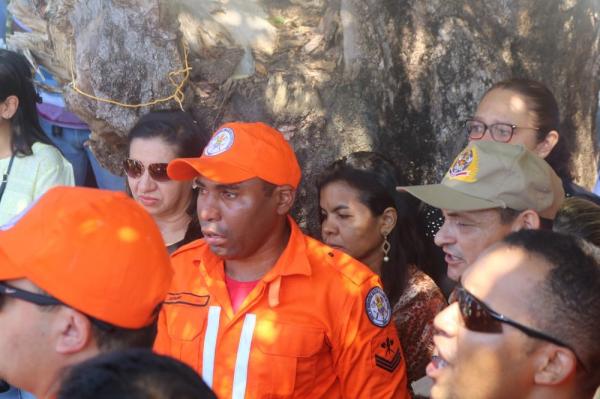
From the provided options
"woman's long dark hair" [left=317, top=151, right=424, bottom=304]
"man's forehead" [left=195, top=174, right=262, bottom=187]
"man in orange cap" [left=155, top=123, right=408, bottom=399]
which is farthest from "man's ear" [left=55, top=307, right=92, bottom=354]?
"woman's long dark hair" [left=317, top=151, right=424, bottom=304]

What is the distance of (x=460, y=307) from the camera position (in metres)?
2.04

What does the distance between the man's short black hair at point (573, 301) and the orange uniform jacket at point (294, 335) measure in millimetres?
1005

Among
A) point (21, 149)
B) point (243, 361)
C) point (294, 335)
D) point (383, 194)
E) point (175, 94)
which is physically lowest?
point (243, 361)

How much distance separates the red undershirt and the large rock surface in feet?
4.09

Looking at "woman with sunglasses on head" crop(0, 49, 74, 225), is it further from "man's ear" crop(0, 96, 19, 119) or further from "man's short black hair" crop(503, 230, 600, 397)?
"man's short black hair" crop(503, 230, 600, 397)

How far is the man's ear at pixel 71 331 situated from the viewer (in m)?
1.79

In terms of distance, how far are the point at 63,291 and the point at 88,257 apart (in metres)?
0.10

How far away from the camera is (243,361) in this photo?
278 centimetres

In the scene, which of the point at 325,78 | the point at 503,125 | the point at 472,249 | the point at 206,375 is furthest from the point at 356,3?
the point at 206,375

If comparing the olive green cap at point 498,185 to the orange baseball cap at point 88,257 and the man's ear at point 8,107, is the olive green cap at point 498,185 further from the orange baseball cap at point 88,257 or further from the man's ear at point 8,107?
the man's ear at point 8,107

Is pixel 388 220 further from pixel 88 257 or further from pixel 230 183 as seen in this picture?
pixel 88 257

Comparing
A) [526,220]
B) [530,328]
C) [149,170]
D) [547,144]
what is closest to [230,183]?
[149,170]

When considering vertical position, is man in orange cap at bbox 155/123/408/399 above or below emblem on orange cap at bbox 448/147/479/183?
below

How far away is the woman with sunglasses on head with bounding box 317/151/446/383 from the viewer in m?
3.67
